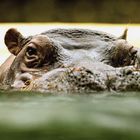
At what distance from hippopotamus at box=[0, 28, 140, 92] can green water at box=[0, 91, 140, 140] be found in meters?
0.36

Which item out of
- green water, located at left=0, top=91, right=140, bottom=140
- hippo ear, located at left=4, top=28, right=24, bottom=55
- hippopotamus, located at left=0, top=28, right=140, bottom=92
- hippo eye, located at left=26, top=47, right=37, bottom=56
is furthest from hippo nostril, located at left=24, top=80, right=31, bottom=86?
hippo ear, located at left=4, top=28, right=24, bottom=55

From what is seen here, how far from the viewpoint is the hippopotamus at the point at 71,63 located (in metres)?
4.07

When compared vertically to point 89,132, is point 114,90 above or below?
below

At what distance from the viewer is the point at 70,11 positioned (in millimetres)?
16812

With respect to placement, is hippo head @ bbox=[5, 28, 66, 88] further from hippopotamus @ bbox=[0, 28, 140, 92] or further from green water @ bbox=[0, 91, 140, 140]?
green water @ bbox=[0, 91, 140, 140]

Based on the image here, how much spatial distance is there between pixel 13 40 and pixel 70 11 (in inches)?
432

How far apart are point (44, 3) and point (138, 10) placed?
277 cm

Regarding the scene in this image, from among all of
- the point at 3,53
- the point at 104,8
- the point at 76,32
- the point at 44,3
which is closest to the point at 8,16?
the point at 44,3

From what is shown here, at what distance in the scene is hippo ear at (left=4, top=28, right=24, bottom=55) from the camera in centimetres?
584

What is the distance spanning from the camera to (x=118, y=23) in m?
15.7

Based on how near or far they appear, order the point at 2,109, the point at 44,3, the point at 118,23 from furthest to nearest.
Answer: the point at 44,3, the point at 118,23, the point at 2,109

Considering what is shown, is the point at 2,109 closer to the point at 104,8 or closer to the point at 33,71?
the point at 33,71

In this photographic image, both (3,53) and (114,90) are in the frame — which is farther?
(3,53)

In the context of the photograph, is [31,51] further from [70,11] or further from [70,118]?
[70,11]
